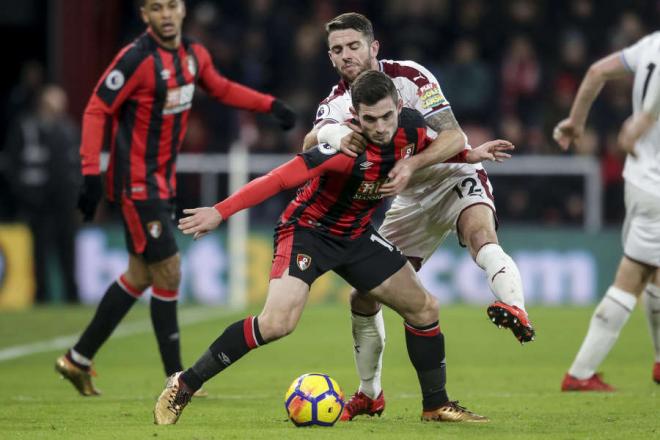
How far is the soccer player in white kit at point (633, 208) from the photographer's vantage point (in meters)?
7.38

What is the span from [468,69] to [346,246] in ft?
33.2

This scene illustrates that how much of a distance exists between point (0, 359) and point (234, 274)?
4694 mm

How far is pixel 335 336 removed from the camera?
481 inches

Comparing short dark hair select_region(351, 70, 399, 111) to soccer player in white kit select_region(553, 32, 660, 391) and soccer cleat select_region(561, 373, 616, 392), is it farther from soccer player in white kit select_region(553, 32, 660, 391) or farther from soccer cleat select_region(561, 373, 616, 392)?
soccer cleat select_region(561, 373, 616, 392)

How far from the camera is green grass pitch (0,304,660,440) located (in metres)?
6.31

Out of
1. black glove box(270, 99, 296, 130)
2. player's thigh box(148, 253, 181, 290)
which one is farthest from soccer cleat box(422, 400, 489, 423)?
black glove box(270, 99, 296, 130)

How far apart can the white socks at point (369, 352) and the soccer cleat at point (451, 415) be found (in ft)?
1.56

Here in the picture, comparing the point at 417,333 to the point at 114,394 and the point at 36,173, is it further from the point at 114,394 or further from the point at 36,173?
the point at 36,173

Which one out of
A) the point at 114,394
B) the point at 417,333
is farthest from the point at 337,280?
the point at 417,333

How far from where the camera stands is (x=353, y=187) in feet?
21.4

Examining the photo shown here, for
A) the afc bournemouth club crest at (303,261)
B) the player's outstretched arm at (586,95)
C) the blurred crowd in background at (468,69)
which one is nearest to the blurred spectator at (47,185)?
the blurred crowd in background at (468,69)

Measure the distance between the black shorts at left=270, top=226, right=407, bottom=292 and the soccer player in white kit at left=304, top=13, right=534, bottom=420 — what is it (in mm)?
340

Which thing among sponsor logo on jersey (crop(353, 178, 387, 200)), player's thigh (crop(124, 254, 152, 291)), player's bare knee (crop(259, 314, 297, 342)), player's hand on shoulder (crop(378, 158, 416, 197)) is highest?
player's hand on shoulder (crop(378, 158, 416, 197))

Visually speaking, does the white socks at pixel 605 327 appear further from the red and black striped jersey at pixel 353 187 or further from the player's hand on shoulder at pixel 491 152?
the red and black striped jersey at pixel 353 187
